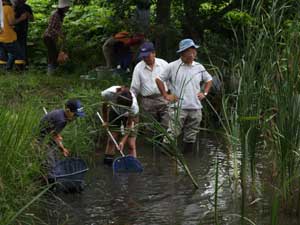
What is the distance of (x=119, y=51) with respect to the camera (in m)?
13.6

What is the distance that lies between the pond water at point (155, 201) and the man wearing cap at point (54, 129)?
426 mm

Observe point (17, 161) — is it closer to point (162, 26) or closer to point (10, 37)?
point (162, 26)

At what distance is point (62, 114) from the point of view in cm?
796

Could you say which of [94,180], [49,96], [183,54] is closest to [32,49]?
[49,96]

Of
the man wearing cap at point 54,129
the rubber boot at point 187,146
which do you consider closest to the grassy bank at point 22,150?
the man wearing cap at point 54,129

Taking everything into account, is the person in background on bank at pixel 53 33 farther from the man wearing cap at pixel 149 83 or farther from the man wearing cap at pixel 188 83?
the man wearing cap at pixel 188 83

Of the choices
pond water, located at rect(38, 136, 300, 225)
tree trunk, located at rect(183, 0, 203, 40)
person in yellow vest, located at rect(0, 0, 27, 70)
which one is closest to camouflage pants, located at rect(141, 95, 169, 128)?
pond water, located at rect(38, 136, 300, 225)

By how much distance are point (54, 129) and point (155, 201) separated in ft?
4.26

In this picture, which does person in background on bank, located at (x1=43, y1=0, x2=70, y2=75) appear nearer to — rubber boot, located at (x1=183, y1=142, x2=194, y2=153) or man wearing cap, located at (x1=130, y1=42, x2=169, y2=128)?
man wearing cap, located at (x1=130, y1=42, x2=169, y2=128)

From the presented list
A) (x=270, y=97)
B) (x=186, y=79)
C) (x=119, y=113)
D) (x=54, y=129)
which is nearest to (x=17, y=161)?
(x=54, y=129)

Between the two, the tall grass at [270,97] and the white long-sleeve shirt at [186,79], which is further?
the white long-sleeve shirt at [186,79]

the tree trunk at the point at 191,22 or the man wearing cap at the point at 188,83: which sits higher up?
the tree trunk at the point at 191,22

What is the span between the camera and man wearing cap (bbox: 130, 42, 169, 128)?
33.1ft

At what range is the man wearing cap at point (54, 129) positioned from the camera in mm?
7155
